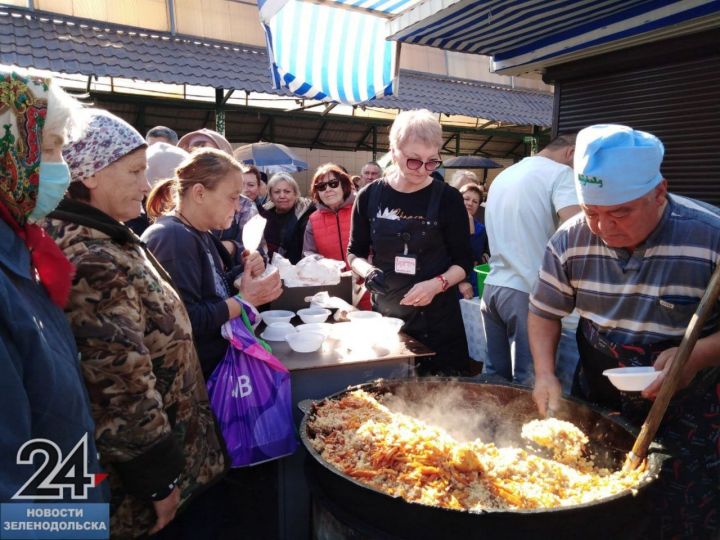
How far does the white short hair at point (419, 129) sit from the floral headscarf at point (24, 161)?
2.04 m

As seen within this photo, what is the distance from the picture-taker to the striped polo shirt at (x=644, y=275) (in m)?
1.65

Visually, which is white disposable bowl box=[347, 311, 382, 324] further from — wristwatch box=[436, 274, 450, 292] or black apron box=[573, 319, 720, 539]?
black apron box=[573, 319, 720, 539]

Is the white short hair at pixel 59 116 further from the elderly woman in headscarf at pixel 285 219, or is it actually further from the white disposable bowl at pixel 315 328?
the elderly woman in headscarf at pixel 285 219

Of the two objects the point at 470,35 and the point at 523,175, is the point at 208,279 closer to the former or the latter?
the point at 523,175

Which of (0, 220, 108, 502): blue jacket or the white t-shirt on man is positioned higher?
the white t-shirt on man

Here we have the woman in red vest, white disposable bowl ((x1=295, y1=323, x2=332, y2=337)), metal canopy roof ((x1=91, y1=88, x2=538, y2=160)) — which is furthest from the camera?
metal canopy roof ((x1=91, y1=88, x2=538, y2=160))

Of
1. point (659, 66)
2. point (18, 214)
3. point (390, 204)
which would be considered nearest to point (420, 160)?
point (390, 204)

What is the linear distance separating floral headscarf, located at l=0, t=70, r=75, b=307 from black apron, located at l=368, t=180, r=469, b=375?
6.89 ft

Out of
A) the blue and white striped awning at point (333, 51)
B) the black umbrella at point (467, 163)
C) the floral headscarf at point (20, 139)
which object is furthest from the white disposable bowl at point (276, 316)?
the black umbrella at point (467, 163)

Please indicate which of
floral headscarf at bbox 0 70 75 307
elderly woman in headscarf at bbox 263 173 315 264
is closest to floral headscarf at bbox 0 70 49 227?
floral headscarf at bbox 0 70 75 307

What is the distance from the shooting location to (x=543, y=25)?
3363mm

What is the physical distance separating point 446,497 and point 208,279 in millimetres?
1351

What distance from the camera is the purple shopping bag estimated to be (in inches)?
87.2

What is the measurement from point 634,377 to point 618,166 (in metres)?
0.69
